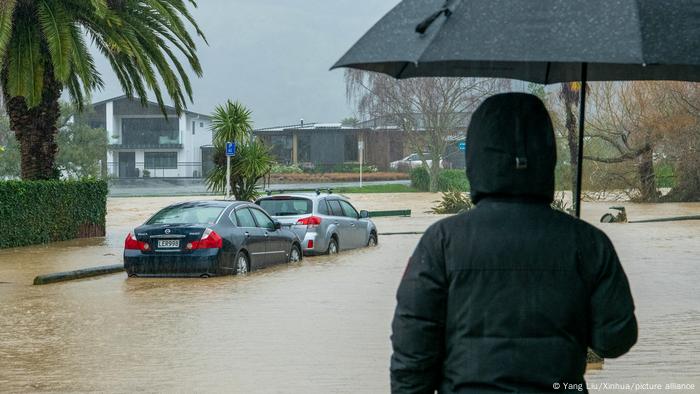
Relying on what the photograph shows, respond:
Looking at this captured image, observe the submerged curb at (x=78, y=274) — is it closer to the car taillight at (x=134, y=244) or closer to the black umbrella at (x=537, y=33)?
the car taillight at (x=134, y=244)

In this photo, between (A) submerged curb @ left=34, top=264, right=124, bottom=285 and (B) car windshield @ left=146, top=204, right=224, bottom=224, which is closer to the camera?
(A) submerged curb @ left=34, top=264, right=124, bottom=285

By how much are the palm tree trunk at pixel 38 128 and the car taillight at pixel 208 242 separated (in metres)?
10.6

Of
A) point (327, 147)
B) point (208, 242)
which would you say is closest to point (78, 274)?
→ point (208, 242)

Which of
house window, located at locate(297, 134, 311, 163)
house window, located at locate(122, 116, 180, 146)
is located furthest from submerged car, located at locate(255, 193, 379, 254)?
house window, located at locate(297, 134, 311, 163)

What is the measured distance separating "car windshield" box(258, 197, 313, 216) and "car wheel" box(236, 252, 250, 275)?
442 cm

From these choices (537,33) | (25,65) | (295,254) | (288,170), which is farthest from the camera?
(288,170)

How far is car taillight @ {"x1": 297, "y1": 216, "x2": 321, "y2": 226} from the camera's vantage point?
25.1 m

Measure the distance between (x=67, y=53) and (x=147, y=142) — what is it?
78.4 metres

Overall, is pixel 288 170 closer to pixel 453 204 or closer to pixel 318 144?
pixel 318 144

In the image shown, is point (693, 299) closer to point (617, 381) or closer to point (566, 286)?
point (617, 381)

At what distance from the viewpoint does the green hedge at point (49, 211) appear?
90.8 feet

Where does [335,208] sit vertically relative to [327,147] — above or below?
below

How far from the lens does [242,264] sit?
20672 millimetres

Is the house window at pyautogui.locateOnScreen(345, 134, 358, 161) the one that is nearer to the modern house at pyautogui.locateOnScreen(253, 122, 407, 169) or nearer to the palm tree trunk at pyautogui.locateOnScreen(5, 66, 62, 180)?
the modern house at pyautogui.locateOnScreen(253, 122, 407, 169)
